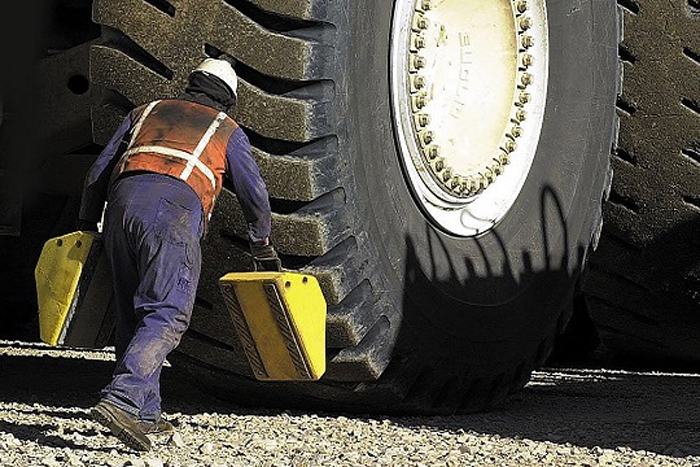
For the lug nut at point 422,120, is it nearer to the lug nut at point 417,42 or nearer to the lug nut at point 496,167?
the lug nut at point 417,42

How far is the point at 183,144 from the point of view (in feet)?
14.1

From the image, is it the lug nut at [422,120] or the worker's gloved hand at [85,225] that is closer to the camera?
the worker's gloved hand at [85,225]

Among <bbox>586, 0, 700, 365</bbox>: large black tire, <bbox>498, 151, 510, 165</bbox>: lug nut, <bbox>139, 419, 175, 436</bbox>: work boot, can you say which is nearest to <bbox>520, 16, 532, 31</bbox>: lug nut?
<bbox>498, 151, 510, 165</bbox>: lug nut

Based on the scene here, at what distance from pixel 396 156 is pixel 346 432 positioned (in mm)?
817

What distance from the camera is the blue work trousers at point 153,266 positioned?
413cm

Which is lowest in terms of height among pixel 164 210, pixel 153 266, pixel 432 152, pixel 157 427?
pixel 157 427

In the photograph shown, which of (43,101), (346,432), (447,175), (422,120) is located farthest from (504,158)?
(43,101)

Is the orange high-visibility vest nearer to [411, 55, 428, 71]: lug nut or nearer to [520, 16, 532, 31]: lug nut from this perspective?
[411, 55, 428, 71]: lug nut

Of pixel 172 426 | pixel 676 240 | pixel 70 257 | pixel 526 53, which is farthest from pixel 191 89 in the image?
pixel 676 240

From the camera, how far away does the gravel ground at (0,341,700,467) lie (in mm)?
3924

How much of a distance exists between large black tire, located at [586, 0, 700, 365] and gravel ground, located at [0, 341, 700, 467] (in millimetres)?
493

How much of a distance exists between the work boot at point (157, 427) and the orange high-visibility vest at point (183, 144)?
1.89 ft

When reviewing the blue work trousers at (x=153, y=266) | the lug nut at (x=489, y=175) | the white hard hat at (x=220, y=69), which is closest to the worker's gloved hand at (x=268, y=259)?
the blue work trousers at (x=153, y=266)

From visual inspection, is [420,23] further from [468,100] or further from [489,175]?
[489,175]
